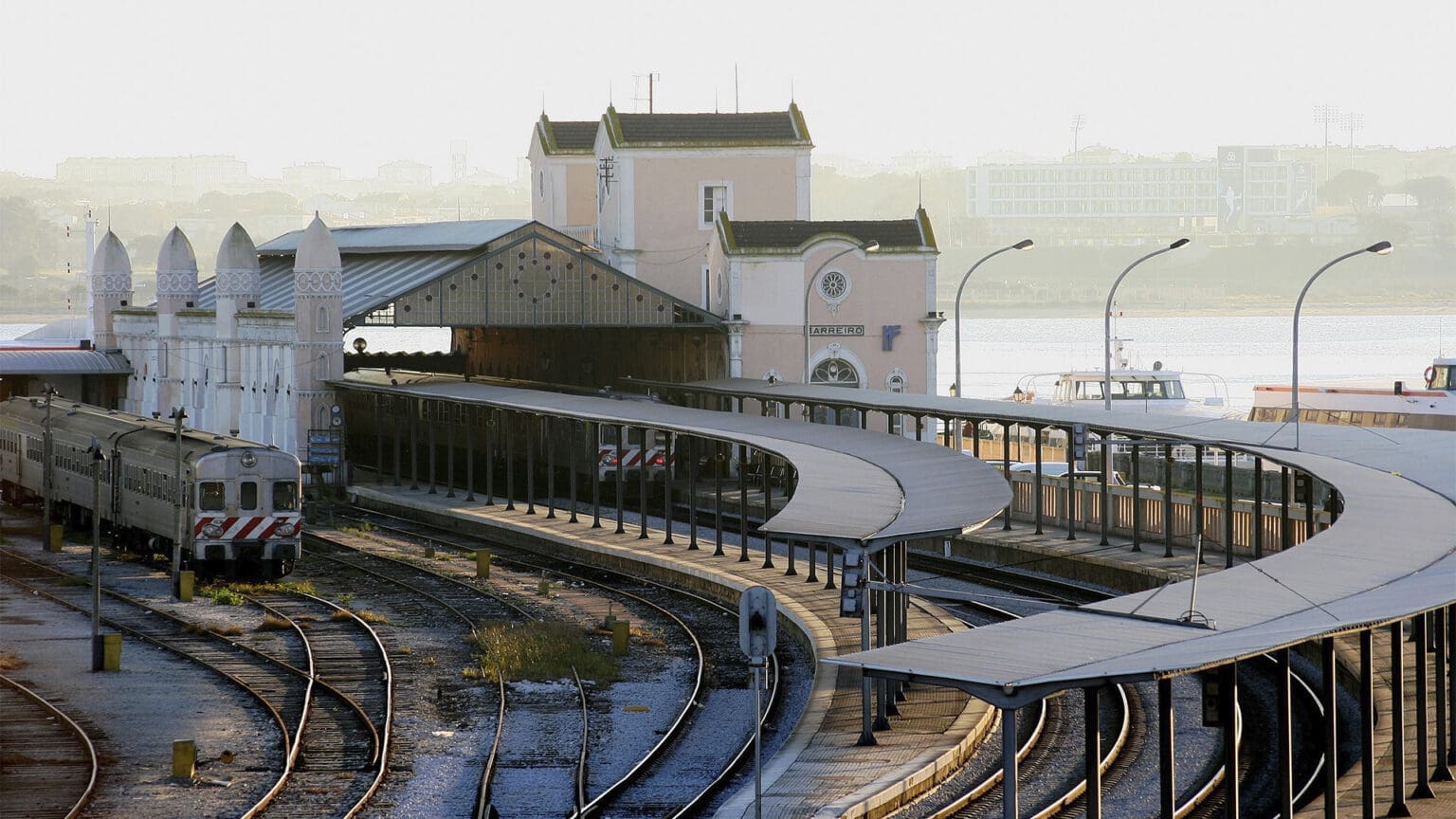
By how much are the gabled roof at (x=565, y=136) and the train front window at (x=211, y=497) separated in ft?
137

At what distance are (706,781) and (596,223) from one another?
54965 mm

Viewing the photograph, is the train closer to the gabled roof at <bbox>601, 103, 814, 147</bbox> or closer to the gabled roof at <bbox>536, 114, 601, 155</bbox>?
the gabled roof at <bbox>601, 103, 814, 147</bbox>

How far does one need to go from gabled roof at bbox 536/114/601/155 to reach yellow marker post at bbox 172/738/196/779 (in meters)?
56.7

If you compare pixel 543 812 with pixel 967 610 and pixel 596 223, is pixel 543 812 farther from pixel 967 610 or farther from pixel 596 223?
pixel 596 223

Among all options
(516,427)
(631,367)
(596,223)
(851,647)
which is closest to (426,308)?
(516,427)

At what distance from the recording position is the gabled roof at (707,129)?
2687 inches

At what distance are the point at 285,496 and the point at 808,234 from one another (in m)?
27.0

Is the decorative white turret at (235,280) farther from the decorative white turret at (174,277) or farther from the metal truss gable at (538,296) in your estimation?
the metal truss gable at (538,296)

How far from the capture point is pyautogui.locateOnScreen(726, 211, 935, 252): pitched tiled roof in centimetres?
6134

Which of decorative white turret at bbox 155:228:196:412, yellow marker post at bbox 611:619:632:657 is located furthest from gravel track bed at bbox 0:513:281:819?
decorative white turret at bbox 155:228:196:412

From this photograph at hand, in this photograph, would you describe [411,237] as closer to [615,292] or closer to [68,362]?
[615,292]

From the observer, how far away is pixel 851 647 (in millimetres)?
27703

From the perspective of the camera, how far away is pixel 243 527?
122 feet

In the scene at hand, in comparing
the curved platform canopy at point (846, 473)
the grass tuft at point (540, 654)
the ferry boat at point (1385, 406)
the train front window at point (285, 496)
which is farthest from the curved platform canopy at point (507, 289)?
the grass tuft at point (540, 654)
